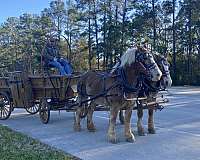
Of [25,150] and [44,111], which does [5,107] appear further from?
[25,150]

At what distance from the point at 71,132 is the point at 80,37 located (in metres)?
53.1

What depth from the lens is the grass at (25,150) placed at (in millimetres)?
8414

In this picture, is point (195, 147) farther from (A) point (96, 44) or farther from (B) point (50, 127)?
(A) point (96, 44)

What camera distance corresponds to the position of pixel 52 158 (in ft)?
27.3

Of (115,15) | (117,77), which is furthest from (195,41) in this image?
(117,77)

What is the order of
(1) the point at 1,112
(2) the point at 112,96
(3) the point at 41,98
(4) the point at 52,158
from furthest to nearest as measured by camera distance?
(1) the point at 1,112, (3) the point at 41,98, (2) the point at 112,96, (4) the point at 52,158

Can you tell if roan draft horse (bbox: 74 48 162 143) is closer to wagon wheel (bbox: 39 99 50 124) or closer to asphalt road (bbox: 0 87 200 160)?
asphalt road (bbox: 0 87 200 160)

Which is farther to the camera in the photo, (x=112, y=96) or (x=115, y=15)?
(x=115, y=15)

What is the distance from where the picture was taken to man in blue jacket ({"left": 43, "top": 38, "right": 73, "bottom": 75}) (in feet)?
45.9

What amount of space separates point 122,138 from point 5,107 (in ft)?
20.5

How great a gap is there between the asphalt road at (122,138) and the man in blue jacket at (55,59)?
5.35 feet

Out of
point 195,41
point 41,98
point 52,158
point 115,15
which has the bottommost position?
point 52,158

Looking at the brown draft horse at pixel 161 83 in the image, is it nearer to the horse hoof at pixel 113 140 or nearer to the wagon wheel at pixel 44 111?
the horse hoof at pixel 113 140

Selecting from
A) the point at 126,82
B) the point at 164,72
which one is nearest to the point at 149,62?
the point at 126,82
